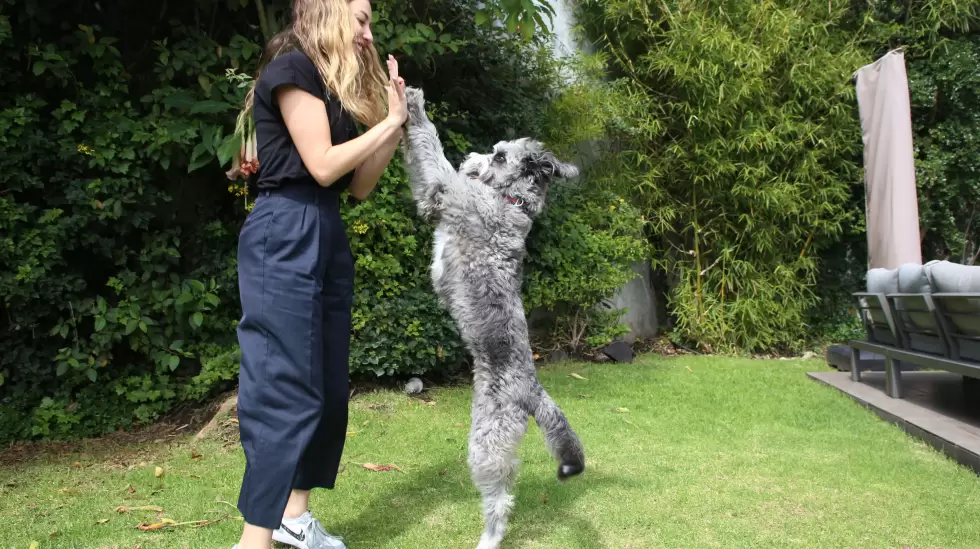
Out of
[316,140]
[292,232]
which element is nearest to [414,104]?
[316,140]

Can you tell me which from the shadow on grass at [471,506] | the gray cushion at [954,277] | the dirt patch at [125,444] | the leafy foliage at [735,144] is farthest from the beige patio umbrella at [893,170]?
the dirt patch at [125,444]

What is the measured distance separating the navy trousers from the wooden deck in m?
3.43

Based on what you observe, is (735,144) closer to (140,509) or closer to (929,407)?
(929,407)

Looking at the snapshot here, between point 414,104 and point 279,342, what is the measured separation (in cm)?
93

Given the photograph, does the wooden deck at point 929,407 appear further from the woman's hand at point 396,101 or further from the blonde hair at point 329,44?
the blonde hair at point 329,44

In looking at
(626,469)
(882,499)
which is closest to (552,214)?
(626,469)

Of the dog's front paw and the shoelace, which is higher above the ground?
the dog's front paw

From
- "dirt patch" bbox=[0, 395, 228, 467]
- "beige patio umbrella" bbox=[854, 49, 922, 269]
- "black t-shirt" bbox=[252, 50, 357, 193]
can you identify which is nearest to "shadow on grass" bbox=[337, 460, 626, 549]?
"black t-shirt" bbox=[252, 50, 357, 193]

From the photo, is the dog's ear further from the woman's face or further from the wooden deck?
the wooden deck

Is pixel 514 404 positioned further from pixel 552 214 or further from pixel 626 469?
pixel 552 214

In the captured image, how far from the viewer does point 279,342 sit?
2135mm

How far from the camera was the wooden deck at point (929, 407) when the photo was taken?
12.7ft

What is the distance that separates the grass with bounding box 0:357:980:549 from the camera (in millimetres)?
2818

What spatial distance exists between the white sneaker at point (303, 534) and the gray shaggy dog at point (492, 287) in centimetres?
58
